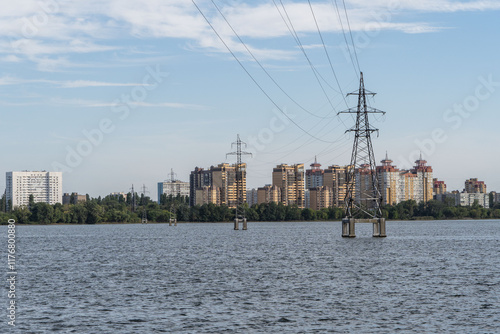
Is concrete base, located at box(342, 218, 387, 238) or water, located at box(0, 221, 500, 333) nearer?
water, located at box(0, 221, 500, 333)

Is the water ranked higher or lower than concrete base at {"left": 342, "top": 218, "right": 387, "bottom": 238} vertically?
lower

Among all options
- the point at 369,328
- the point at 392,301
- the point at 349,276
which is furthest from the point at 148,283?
the point at 369,328

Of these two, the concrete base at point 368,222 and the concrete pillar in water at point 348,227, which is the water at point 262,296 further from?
the concrete pillar in water at point 348,227

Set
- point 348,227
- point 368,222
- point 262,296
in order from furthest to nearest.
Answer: point 348,227 → point 368,222 → point 262,296

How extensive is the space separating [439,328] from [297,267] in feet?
108

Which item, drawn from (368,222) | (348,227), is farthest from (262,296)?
(348,227)

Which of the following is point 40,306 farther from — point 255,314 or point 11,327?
point 255,314

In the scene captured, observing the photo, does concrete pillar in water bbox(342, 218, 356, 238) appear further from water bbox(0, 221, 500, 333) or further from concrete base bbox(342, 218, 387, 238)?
water bbox(0, 221, 500, 333)

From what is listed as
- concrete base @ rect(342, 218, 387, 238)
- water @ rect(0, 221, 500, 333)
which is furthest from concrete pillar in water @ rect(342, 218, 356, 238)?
water @ rect(0, 221, 500, 333)

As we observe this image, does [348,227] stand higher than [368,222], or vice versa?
[368,222]

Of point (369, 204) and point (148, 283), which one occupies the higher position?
point (369, 204)

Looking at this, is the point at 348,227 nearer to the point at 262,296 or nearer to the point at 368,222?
the point at 368,222

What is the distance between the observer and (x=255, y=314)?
38156 mm

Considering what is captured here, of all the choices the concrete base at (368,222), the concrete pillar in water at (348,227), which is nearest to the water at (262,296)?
the concrete base at (368,222)
